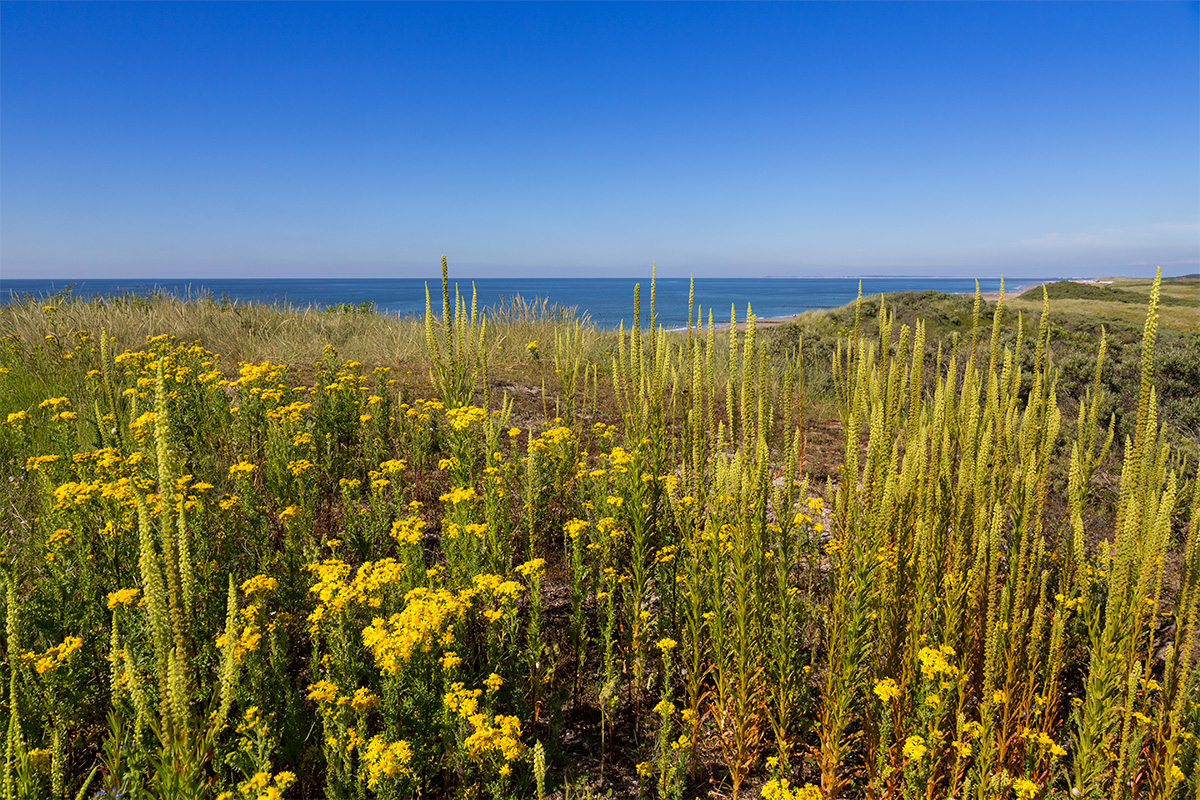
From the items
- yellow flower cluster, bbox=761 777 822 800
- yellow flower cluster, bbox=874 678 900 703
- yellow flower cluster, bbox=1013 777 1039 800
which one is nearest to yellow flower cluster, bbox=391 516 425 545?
yellow flower cluster, bbox=761 777 822 800

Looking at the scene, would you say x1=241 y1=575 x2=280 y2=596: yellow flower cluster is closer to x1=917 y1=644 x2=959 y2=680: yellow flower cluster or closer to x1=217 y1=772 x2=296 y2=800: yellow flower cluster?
x1=217 y1=772 x2=296 y2=800: yellow flower cluster

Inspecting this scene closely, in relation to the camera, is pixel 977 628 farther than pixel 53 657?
Yes

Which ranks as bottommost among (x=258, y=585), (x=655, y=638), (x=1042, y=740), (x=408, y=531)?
(x=655, y=638)

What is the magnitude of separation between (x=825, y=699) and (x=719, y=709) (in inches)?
20.8

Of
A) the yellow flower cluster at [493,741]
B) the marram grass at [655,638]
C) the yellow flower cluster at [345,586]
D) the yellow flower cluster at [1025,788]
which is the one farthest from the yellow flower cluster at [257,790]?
the yellow flower cluster at [1025,788]

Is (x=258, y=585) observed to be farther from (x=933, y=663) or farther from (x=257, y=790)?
(x=933, y=663)

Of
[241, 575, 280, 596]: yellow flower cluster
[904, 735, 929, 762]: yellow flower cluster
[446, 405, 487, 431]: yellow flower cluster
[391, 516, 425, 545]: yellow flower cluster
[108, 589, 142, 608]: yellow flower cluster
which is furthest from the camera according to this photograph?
[446, 405, 487, 431]: yellow flower cluster

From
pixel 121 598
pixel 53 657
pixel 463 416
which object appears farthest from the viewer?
pixel 463 416

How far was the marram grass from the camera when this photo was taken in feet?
6.87

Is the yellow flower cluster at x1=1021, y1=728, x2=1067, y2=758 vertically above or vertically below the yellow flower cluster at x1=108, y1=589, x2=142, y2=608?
below

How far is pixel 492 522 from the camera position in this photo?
3.29 meters

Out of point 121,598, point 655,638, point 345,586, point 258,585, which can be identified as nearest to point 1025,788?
point 655,638

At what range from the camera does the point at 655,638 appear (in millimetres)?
3291

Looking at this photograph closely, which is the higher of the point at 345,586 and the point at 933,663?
the point at 345,586
